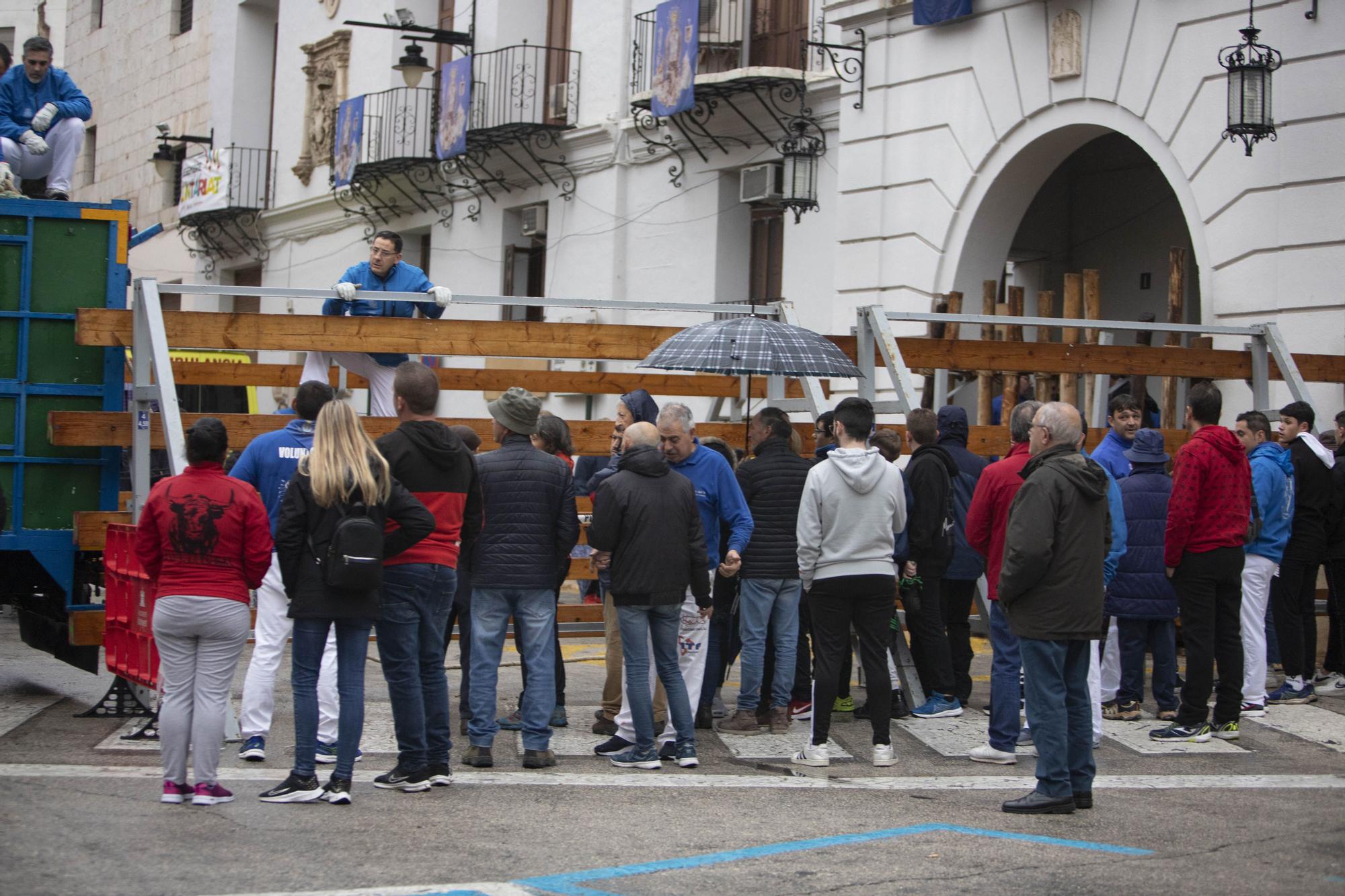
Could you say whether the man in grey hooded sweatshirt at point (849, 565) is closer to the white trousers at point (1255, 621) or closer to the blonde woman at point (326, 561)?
the blonde woman at point (326, 561)

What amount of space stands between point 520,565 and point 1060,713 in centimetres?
252

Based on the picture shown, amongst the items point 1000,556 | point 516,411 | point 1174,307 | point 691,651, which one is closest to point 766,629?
point 691,651

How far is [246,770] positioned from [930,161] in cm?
1048

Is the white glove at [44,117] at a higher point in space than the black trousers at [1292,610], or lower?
higher

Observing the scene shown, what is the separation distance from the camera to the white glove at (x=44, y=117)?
10352 millimetres

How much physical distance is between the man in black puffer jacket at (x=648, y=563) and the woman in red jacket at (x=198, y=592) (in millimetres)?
1791

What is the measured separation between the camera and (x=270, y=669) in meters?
7.69

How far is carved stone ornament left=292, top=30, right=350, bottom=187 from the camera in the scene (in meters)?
26.6

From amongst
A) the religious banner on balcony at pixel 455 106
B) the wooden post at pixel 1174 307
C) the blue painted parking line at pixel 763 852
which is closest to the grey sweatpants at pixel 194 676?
the blue painted parking line at pixel 763 852

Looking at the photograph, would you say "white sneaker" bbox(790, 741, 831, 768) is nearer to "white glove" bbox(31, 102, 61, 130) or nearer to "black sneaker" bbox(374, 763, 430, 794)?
"black sneaker" bbox(374, 763, 430, 794)

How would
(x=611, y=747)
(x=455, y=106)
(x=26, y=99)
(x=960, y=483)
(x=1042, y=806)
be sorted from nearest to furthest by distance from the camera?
1. (x=1042, y=806)
2. (x=611, y=747)
3. (x=960, y=483)
4. (x=26, y=99)
5. (x=455, y=106)

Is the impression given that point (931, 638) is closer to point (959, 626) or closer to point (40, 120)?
point (959, 626)

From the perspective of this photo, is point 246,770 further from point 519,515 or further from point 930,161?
point 930,161

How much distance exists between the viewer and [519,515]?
303 inches
